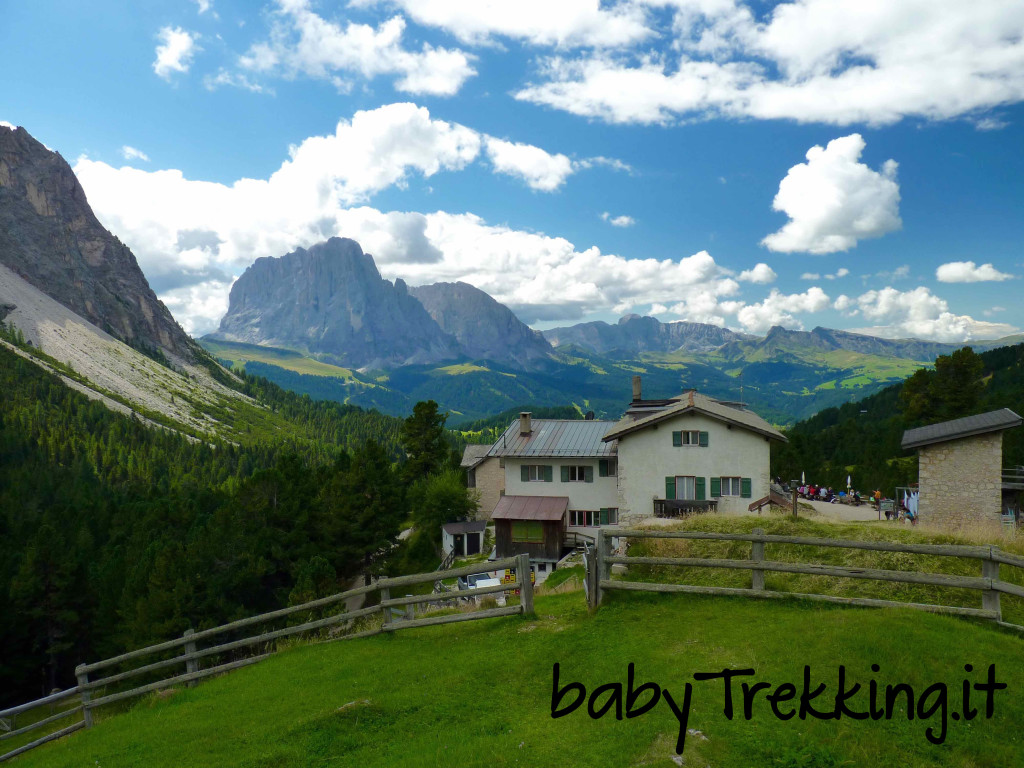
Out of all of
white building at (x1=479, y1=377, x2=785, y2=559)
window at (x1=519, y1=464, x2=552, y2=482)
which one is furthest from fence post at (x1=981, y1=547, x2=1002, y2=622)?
window at (x1=519, y1=464, x2=552, y2=482)

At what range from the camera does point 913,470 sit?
5966 centimetres

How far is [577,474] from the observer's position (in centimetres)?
4775

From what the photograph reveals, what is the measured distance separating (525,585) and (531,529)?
3474 centimetres

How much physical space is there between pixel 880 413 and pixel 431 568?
135m

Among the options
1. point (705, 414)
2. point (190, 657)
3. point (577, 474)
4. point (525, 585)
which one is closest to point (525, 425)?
point (577, 474)

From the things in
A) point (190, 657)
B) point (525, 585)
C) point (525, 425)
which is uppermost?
point (525, 425)

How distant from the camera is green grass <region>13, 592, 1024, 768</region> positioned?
22.0ft

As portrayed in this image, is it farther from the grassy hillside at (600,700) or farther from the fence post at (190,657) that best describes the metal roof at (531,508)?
the grassy hillside at (600,700)

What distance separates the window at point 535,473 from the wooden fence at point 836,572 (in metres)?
35.7

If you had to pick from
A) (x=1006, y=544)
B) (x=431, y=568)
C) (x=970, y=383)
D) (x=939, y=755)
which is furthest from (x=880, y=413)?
(x=939, y=755)

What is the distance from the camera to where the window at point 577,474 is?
47.6m

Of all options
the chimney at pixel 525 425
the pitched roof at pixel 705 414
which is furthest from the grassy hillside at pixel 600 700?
the chimney at pixel 525 425

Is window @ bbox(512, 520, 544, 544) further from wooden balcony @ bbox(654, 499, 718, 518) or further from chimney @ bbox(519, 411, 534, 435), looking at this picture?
wooden balcony @ bbox(654, 499, 718, 518)

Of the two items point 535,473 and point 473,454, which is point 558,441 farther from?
point 473,454
